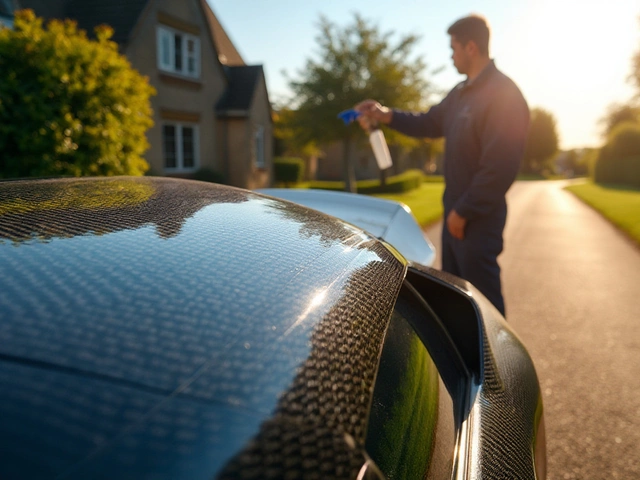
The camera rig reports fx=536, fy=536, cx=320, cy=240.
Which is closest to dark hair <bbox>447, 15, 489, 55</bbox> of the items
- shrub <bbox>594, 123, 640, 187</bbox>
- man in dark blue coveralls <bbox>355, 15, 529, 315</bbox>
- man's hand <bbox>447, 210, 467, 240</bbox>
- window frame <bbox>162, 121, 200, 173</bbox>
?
man in dark blue coveralls <bbox>355, 15, 529, 315</bbox>

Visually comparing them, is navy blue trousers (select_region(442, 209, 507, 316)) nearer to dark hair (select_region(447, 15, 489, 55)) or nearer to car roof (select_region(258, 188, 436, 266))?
car roof (select_region(258, 188, 436, 266))

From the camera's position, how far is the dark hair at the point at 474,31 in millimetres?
3459

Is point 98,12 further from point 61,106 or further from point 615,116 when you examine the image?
point 615,116

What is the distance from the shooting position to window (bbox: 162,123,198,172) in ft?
55.7

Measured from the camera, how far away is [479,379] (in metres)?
1.50

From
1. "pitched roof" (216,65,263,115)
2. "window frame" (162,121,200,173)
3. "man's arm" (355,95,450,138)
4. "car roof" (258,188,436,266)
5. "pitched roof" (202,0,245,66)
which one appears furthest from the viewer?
"pitched roof" (202,0,245,66)

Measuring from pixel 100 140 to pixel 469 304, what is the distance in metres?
5.69

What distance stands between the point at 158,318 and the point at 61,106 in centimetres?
623

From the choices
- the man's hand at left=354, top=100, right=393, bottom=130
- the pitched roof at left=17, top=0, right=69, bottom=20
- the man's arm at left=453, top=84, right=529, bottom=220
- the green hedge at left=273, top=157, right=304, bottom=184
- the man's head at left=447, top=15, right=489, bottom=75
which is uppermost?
the pitched roof at left=17, top=0, right=69, bottom=20

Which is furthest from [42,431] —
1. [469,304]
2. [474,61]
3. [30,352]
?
[474,61]

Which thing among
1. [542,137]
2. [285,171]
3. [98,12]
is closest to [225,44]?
[285,171]

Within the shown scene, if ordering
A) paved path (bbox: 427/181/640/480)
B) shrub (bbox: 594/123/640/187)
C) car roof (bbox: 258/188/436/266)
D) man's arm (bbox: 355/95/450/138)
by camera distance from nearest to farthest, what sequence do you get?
paved path (bbox: 427/181/640/480) → car roof (bbox: 258/188/436/266) → man's arm (bbox: 355/95/450/138) → shrub (bbox: 594/123/640/187)

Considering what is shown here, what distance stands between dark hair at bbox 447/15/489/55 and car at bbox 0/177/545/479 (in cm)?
240

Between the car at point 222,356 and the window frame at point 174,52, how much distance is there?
15.9 metres
